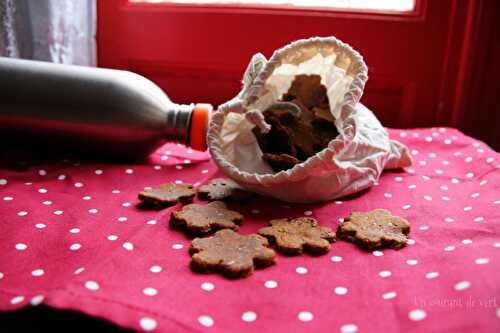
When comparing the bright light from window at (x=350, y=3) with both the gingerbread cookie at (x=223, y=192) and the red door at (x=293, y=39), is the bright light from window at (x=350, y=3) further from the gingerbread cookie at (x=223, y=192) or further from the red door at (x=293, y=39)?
the gingerbread cookie at (x=223, y=192)

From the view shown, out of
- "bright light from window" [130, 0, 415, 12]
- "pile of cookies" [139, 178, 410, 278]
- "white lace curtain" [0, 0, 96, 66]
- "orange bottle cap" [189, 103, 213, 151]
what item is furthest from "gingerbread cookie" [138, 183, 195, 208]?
"bright light from window" [130, 0, 415, 12]

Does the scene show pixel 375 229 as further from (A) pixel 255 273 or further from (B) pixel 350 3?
(B) pixel 350 3

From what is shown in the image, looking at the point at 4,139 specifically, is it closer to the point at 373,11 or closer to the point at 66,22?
the point at 66,22

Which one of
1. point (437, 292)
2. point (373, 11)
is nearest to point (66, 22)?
point (373, 11)

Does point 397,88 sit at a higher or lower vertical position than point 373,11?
Result: lower

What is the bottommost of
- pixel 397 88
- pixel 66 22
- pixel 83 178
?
pixel 83 178

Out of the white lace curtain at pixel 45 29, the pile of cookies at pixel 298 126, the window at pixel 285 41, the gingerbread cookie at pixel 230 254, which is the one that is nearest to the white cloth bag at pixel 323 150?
the pile of cookies at pixel 298 126

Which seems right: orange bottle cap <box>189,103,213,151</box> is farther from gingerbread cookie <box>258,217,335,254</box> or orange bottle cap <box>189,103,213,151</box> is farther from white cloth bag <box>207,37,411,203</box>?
gingerbread cookie <box>258,217,335,254</box>
